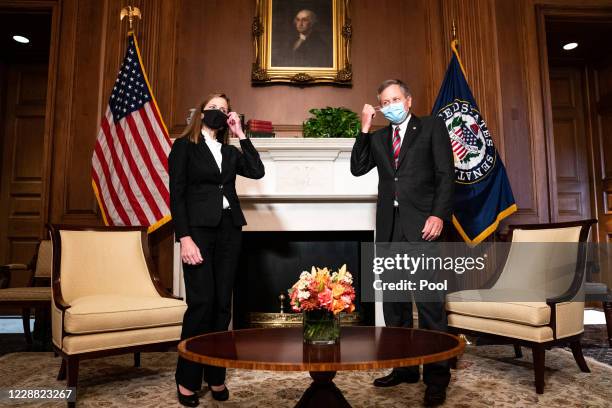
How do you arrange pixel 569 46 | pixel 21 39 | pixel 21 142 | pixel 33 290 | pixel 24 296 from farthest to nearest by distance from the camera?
pixel 21 142
pixel 569 46
pixel 21 39
pixel 33 290
pixel 24 296

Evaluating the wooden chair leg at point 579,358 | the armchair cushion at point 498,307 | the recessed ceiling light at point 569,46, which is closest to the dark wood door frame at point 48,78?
the armchair cushion at point 498,307

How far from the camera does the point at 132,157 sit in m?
3.80

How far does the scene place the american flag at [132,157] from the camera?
3.74 meters

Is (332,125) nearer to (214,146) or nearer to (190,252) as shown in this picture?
(214,146)

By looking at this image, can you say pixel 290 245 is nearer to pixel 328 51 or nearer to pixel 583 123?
pixel 328 51

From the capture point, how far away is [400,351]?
158 centimetres

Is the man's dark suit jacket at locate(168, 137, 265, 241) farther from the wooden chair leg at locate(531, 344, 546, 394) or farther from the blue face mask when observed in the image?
the wooden chair leg at locate(531, 344, 546, 394)

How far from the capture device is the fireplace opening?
A: 397 cm

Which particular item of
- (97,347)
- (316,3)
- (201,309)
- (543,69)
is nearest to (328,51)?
(316,3)

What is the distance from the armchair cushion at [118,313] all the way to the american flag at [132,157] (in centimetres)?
115

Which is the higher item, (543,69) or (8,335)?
(543,69)

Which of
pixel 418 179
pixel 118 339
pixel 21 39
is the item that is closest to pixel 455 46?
pixel 418 179

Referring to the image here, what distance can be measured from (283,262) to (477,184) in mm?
1698

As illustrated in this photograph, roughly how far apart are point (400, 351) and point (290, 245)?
2474 mm
